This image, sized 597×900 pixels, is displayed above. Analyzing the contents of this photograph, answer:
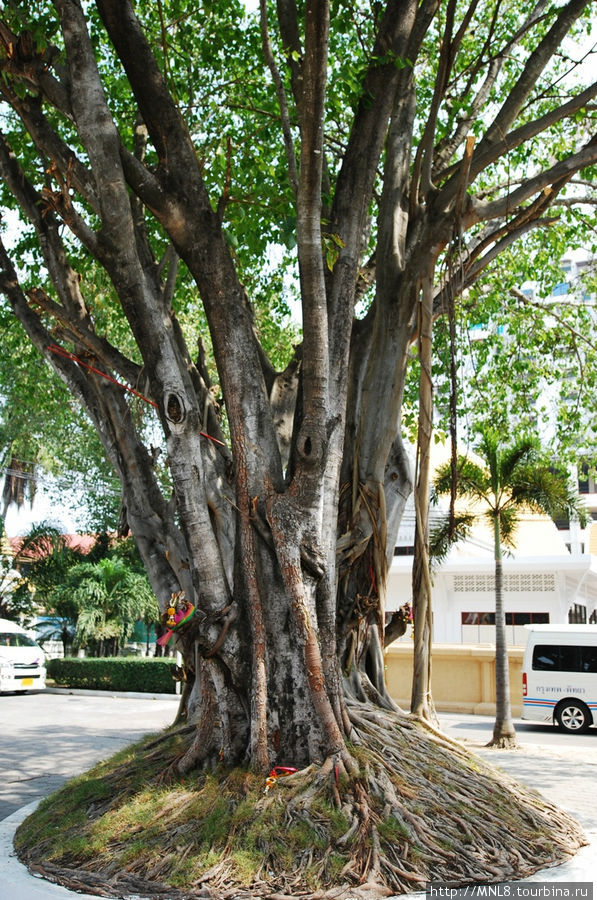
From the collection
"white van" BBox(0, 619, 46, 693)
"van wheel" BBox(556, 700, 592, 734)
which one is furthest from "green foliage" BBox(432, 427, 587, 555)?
"white van" BBox(0, 619, 46, 693)

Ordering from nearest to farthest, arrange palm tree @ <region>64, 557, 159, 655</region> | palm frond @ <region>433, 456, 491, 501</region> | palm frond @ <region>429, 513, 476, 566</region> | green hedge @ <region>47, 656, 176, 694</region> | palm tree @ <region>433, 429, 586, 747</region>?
1. palm tree @ <region>433, 429, 586, 747</region>
2. palm frond @ <region>433, 456, 491, 501</region>
3. palm frond @ <region>429, 513, 476, 566</region>
4. green hedge @ <region>47, 656, 176, 694</region>
5. palm tree @ <region>64, 557, 159, 655</region>

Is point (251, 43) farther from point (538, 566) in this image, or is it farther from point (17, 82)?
point (538, 566)

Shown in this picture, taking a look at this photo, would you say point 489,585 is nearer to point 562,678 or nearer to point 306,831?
point 562,678

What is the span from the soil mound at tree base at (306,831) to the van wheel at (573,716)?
10.4 metres

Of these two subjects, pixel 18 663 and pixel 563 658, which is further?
pixel 18 663

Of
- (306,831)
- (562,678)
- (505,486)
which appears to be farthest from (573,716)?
(306,831)

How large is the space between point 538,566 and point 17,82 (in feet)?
63.8

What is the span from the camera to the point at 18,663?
2052 cm

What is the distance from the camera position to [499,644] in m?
13.9

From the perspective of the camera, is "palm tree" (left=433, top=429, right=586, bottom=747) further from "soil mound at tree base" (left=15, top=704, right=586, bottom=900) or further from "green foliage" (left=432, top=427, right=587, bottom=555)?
"soil mound at tree base" (left=15, top=704, right=586, bottom=900)

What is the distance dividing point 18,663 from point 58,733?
7596mm

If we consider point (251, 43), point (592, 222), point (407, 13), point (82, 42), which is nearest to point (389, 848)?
point (82, 42)

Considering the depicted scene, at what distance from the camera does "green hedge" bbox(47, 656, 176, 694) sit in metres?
21.0

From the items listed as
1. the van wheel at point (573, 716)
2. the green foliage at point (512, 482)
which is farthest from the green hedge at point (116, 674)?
the green foliage at point (512, 482)
